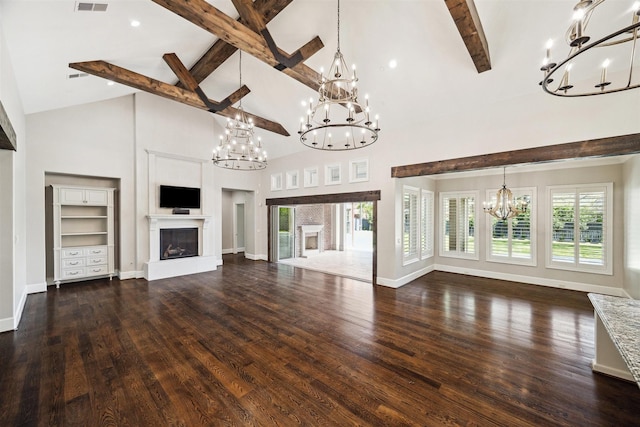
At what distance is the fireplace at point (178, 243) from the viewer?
280 inches

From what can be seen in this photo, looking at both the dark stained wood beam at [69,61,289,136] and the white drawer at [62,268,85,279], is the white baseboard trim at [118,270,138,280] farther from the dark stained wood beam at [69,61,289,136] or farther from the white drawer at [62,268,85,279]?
the dark stained wood beam at [69,61,289,136]

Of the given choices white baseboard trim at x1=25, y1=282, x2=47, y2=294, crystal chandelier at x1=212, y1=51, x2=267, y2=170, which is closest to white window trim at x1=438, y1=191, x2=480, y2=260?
crystal chandelier at x1=212, y1=51, x2=267, y2=170

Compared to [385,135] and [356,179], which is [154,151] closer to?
[356,179]

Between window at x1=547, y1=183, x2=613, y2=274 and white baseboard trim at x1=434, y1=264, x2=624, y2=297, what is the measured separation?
1.15 ft

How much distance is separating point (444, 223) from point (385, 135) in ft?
12.0

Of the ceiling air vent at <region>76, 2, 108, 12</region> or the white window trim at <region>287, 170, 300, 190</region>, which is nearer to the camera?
the ceiling air vent at <region>76, 2, 108, 12</region>

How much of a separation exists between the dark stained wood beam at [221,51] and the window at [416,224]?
14.3 ft

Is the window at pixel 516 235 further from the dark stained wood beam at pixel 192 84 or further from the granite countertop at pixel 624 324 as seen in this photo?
the dark stained wood beam at pixel 192 84

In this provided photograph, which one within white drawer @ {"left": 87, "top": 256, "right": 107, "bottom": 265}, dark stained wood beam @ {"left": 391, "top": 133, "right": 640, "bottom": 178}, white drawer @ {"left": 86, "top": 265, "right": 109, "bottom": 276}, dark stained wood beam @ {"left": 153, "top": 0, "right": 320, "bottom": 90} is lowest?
white drawer @ {"left": 86, "top": 265, "right": 109, "bottom": 276}

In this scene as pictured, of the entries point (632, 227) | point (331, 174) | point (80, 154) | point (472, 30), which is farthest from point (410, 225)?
point (80, 154)

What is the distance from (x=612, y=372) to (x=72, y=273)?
9.32 meters

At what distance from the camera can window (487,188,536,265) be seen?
21.4 ft

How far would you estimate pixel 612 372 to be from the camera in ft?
8.82

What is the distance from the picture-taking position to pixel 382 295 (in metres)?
5.34
